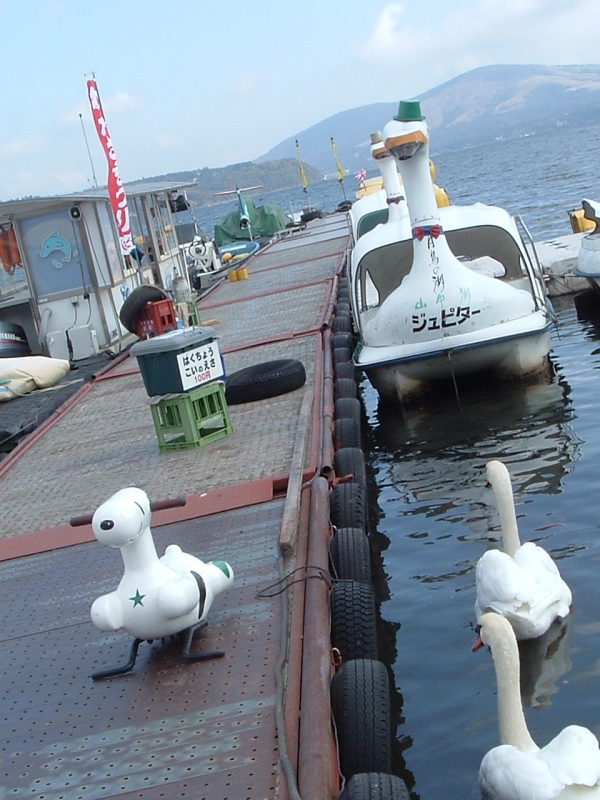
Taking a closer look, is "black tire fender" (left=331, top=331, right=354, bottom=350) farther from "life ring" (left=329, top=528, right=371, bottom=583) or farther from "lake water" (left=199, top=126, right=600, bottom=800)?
"life ring" (left=329, top=528, right=371, bottom=583)

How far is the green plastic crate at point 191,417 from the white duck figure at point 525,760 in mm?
4879

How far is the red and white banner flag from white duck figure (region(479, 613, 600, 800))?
13843 mm

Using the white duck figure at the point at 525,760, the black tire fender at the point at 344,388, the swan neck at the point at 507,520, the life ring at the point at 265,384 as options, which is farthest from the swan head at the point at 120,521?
the black tire fender at the point at 344,388

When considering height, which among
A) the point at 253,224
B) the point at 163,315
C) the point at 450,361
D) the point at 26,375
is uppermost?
the point at 253,224

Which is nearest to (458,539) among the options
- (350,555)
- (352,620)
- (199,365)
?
(350,555)

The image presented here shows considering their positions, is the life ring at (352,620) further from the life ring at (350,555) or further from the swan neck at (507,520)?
the swan neck at (507,520)

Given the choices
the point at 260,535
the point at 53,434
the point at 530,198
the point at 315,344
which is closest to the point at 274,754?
the point at 260,535

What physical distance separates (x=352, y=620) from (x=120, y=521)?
178 cm

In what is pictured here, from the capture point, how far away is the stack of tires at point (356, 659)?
15.3 ft

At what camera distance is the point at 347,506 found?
25.4ft

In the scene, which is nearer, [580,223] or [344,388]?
[344,388]

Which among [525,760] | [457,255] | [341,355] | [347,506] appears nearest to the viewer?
[525,760]

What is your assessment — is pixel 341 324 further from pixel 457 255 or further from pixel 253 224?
→ pixel 253 224

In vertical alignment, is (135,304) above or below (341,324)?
above
